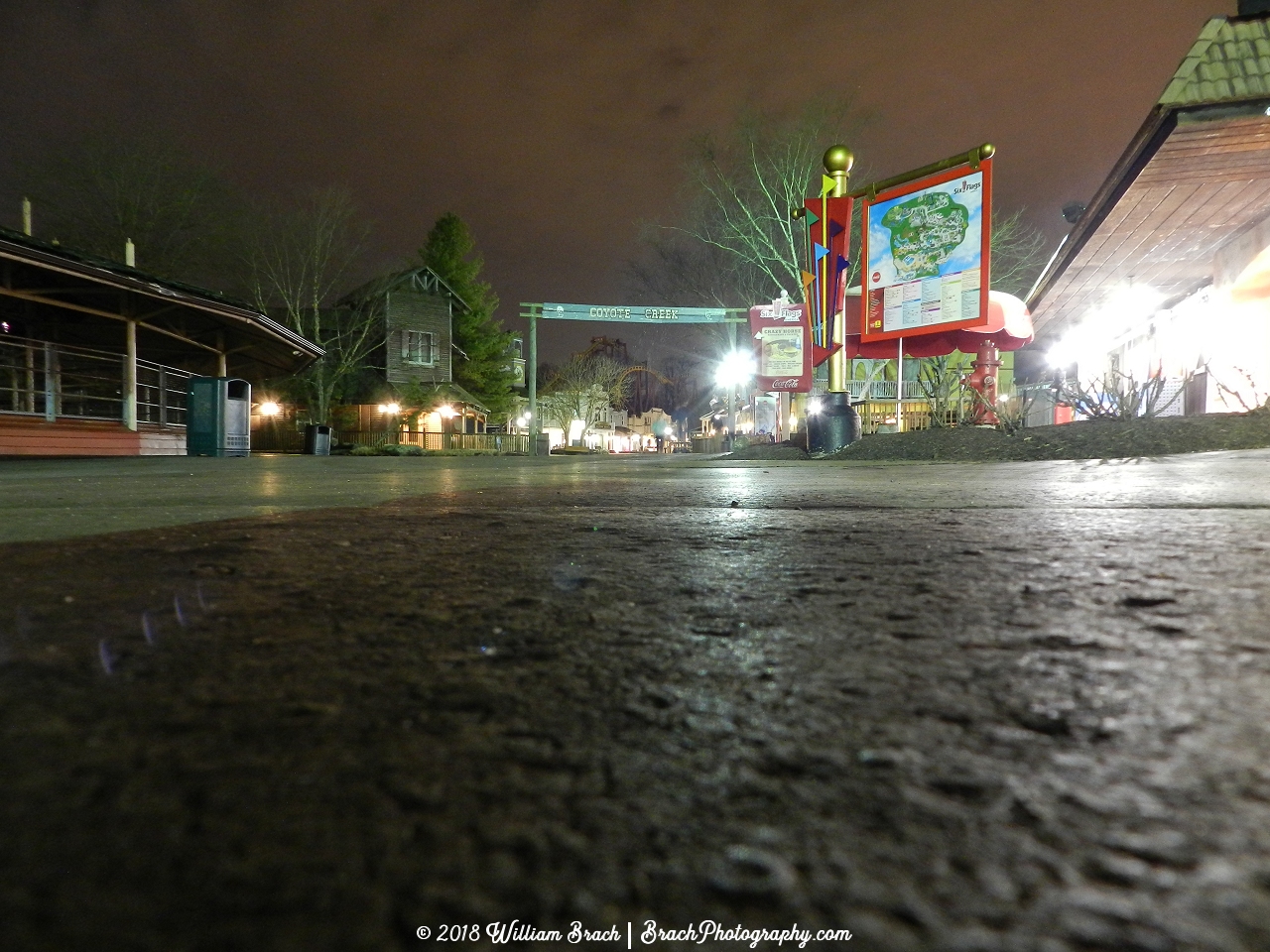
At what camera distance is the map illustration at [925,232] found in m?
8.80

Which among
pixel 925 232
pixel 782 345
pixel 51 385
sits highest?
pixel 925 232

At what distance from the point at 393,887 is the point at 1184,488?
11.5ft

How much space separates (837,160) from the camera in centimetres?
866

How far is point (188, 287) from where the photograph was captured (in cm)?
1151

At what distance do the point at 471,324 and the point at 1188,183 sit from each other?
29.6 meters

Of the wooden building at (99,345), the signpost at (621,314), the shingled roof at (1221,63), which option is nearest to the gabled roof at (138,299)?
the wooden building at (99,345)

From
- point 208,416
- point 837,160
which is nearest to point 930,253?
point 837,160

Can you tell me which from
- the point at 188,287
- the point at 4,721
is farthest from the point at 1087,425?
the point at 188,287

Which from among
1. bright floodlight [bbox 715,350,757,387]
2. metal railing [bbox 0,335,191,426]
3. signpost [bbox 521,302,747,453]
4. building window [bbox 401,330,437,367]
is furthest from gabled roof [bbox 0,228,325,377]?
building window [bbox 401,330,437,367]

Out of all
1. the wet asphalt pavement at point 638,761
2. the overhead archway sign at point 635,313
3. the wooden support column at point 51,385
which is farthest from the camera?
the overhead archway sign at point 635,313

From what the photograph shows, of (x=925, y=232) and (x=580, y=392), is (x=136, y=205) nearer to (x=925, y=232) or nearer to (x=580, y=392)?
(x=925, y=232)

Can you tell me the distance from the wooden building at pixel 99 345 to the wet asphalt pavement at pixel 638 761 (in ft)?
36.6

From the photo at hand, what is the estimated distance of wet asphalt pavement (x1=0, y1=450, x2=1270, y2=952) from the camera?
34 centimetres

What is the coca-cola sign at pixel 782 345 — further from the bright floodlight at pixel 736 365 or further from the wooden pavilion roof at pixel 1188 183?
the bright floodlight at pixel 736 365
